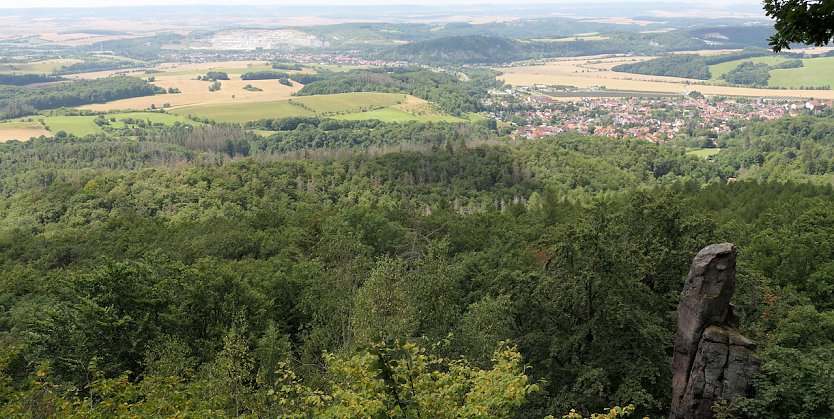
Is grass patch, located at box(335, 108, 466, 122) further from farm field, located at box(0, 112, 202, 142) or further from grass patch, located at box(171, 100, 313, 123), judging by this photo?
farm field, located at box(0, 112, 202, 142)

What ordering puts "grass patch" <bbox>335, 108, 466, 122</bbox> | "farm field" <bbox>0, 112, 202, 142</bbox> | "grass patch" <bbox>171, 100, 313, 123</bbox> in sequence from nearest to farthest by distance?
"farm field" <bbox>0, 112, 202, 142</bbox> → "grass patch" <bbox>171, 100, 313, 123</bbox> → "grass patch" <bbox>335, 108, 466, 122</bbox>

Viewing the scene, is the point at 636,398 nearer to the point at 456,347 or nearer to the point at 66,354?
the point at 456,347

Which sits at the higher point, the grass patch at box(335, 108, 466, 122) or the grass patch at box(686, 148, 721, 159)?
the grass patch at box(335, 108, 466, 122)

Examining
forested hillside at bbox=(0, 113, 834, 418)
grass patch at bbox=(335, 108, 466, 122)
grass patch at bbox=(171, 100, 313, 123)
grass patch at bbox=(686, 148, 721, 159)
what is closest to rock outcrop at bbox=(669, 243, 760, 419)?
forested hillside at bbox=(0, 113, 834, 418)

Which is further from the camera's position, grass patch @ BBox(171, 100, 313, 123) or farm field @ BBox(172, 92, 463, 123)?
farm field @ BBox(172, 92, 463, 123)

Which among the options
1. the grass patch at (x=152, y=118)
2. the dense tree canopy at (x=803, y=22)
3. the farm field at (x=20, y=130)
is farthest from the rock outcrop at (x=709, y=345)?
the grass patch at (x=152, y=118)

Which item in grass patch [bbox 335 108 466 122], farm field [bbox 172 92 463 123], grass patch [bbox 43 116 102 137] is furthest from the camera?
farm field [bbox 172 92 463 123]

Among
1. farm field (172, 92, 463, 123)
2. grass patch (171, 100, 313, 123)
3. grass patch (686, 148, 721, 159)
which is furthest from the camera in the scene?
farm field (172, 92, 463, 123)

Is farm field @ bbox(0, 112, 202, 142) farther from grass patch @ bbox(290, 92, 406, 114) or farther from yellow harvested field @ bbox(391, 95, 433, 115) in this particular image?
yellow harvested field @ bbox(391, 95, 433, 115)

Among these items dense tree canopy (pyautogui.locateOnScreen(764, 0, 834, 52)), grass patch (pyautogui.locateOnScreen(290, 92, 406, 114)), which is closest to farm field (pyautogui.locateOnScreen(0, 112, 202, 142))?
grass patch (pyautogui.locateOnScreen(290, 92, 406, 114))

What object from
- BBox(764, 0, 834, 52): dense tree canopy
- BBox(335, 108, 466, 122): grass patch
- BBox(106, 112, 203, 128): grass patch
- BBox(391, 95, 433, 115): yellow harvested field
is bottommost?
BBox(106, 112, 203, 128): grass patch
